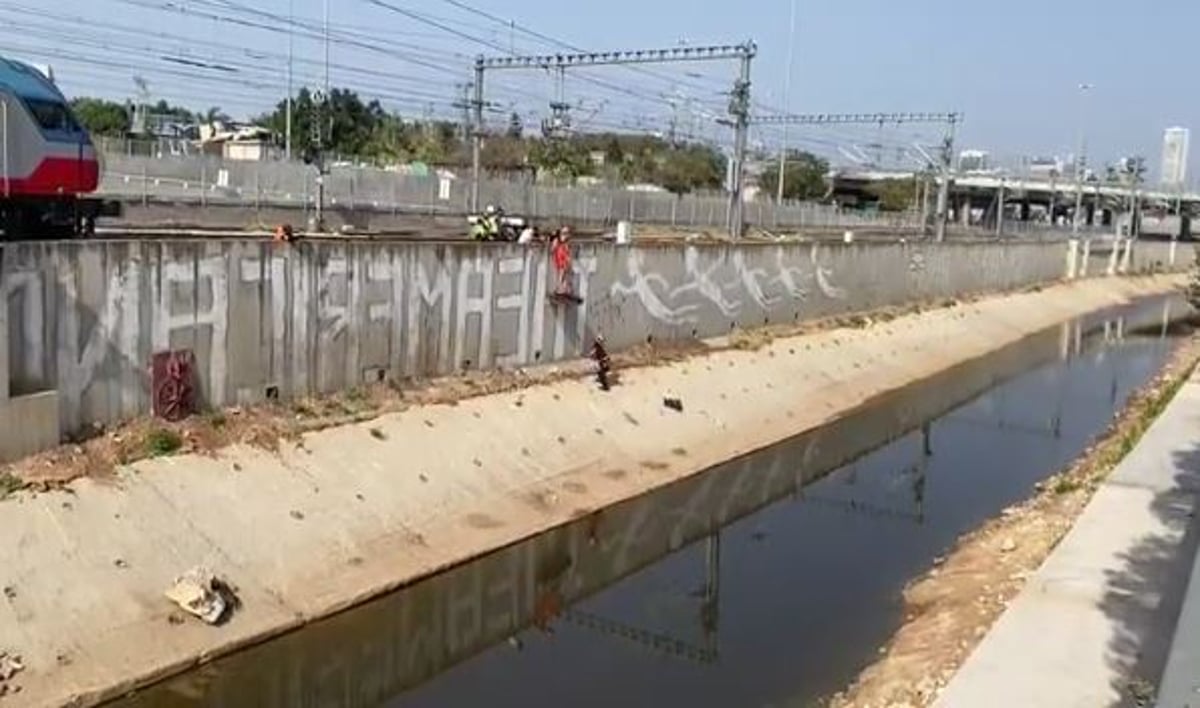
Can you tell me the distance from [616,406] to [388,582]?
33.9ft

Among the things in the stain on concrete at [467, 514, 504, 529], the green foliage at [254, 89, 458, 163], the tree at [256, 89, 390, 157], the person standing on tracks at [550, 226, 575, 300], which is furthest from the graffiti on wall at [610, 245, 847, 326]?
the tree at [256, 89, 390, 157]

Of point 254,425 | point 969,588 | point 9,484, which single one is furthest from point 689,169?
point 9,484

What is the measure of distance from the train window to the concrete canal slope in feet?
32.5

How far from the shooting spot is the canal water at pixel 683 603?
14758 millimetres

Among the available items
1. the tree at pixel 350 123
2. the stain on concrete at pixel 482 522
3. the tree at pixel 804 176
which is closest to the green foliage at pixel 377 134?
the tree at pixel 350 123

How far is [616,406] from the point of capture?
26734 mm

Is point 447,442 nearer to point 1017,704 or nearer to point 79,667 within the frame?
point 79,667

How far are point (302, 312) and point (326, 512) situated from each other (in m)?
4.29

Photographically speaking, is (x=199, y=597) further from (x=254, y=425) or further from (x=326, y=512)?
(x=254, y=425)

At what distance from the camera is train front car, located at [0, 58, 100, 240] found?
76.9 feet

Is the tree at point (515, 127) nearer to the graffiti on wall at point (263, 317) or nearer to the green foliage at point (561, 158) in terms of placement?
the green foliage at point (561, 158)

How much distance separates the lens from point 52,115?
24.4m

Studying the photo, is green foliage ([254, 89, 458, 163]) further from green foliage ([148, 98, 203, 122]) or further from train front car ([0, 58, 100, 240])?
train front car ([0, 58, 100, 240])

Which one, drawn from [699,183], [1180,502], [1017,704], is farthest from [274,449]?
[699,183]
